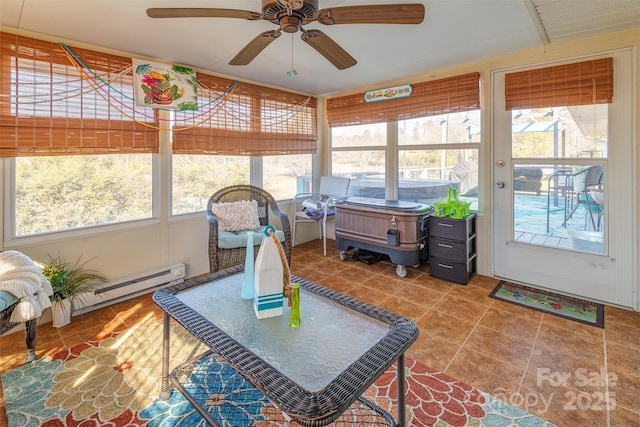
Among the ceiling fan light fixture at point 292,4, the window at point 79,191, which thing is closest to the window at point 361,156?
the window at point 79,191

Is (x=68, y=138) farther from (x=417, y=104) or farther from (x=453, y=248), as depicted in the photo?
(x=453, y=248)

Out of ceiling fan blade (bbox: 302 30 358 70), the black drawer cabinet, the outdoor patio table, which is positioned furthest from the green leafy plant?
the black drawer cabinet

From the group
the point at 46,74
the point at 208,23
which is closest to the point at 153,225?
the point at 46,74

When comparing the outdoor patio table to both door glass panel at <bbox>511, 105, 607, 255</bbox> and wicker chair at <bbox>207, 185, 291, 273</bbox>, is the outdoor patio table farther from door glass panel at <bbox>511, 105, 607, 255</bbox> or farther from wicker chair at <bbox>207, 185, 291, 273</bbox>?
door glass panel at <bbox>511, 105, 607, 255</bbox>

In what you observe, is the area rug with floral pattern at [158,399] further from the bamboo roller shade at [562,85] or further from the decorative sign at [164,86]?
the bamboo roller shade at [562,85]

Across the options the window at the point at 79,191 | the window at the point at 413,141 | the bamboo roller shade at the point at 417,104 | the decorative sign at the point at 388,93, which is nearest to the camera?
the window at the point at 79,191

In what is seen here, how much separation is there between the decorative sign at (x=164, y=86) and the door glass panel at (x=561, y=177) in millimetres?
3063

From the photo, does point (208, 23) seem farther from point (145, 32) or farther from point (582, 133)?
point (582, 133)

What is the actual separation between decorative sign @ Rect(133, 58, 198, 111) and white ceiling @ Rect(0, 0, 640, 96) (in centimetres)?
9

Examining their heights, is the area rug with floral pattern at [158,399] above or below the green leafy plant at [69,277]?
below

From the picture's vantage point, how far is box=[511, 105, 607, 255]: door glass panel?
261cm

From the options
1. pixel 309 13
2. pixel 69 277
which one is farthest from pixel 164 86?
pixel 309 13

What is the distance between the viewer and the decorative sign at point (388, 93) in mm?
3613

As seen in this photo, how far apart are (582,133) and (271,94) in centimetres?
313
